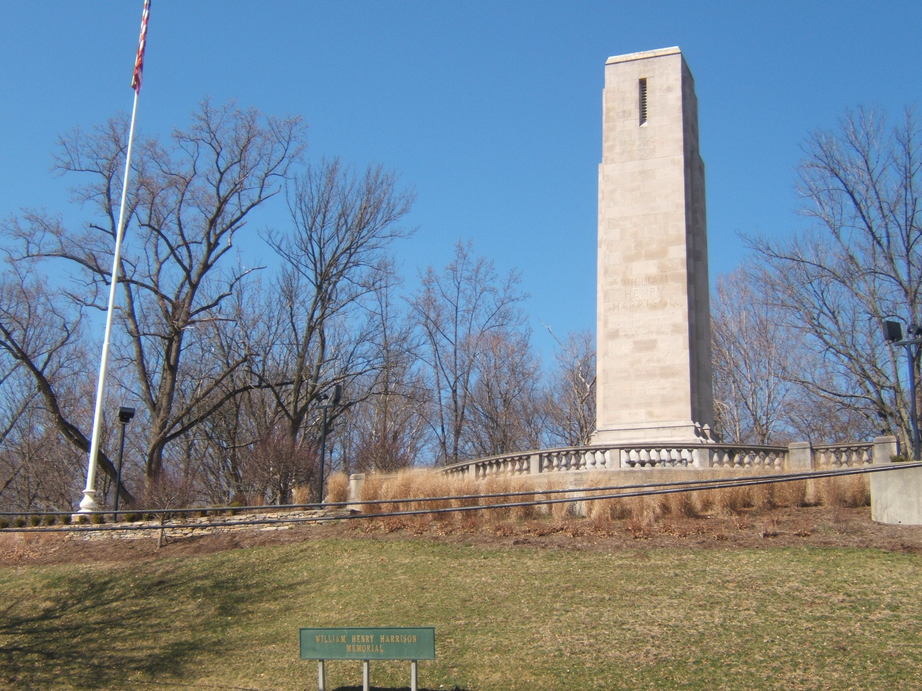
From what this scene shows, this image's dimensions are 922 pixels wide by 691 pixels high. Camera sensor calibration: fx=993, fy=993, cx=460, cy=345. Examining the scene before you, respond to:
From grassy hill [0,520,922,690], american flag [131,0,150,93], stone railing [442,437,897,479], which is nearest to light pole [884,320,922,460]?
stone railing [442,437,897,479]

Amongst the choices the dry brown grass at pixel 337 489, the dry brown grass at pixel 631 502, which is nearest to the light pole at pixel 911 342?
the dry brown grass at pixel 631 502

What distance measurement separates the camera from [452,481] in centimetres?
2362

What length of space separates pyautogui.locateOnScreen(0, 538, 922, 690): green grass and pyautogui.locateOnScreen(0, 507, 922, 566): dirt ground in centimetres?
62

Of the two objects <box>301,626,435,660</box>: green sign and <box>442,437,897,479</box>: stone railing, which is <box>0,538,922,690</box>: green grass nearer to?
<box>301,626,435,660</box>: green sign

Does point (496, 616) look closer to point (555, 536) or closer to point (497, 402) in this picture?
point (555, 536)

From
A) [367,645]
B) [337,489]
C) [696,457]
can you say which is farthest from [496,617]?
[696,457]

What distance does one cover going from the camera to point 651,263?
28234 mm

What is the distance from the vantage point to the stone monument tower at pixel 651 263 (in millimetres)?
27469

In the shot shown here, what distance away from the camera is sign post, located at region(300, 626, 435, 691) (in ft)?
41.3

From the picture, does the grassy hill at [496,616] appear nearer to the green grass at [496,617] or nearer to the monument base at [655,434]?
the green grass at [496,617]

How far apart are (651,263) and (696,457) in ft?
20.2

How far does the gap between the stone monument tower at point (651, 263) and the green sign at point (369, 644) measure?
15097 millimetres

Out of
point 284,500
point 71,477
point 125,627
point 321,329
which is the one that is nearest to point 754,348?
point 321,329

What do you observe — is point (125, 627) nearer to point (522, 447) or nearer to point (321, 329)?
point (321, 329)
